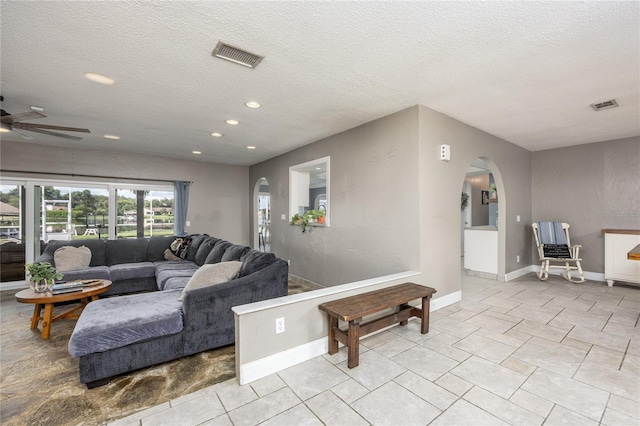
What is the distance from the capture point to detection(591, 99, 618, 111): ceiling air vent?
318 centimetres

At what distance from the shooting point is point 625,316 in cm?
327

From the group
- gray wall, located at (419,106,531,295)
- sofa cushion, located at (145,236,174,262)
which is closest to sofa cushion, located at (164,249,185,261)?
sofa cushion, located at (145,236,174,262)

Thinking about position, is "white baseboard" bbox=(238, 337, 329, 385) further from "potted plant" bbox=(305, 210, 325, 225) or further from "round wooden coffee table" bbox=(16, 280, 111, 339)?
"potted plant" bbox=(305, 210, 325, 225)

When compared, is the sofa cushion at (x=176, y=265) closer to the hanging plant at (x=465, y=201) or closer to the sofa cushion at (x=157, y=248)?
the sofa cushion at (x=157, y=248)

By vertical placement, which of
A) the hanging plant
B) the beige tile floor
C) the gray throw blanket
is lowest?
the beige tile floor

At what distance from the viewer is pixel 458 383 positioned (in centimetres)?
204

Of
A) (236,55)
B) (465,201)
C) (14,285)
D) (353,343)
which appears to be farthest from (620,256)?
(14,285)

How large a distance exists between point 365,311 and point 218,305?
4.44 ft

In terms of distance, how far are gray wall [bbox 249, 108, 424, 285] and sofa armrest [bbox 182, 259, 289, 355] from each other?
1497 millimetres

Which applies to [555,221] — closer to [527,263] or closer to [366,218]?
[527,263]

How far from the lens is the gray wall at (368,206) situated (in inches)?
133

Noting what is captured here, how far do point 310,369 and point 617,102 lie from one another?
4325 millimetres

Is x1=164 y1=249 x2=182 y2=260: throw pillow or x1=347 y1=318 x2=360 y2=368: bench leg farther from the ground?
x1=164 y1=249 x2=182 y2=260: throw pillow

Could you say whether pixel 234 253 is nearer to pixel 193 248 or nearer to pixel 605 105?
pixel 193 248
